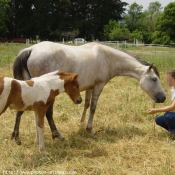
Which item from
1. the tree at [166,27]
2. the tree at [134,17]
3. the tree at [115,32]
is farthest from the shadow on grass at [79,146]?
the tree at [134,17]

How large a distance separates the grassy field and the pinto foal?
0.40 metres

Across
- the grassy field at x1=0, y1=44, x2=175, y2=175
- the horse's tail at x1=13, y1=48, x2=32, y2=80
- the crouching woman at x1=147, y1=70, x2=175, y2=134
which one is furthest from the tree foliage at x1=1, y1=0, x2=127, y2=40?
the crouching woman at x1=147, y1=70, x2=175, y2=134

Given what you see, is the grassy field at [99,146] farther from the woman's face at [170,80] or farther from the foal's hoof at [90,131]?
the woman's face at [170,80]

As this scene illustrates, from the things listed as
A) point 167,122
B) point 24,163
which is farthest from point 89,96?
point 24,163

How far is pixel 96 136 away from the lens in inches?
199

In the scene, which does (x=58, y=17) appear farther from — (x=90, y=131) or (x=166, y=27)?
(x=90, y=131)

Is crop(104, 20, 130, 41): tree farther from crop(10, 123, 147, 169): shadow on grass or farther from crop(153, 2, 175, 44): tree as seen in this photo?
crop(10, 123, 147, 169): shadow on grass

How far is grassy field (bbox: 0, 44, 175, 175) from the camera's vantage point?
12.0 feet

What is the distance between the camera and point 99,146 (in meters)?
4.42

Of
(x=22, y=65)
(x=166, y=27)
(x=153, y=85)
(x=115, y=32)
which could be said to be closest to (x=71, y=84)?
(x=22, y=65)

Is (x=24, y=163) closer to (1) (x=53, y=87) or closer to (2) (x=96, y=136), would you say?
(1) (x=53, y=87)

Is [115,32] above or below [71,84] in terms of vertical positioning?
above

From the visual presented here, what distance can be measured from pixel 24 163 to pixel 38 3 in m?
44.9

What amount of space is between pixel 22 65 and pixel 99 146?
6.14 ft
